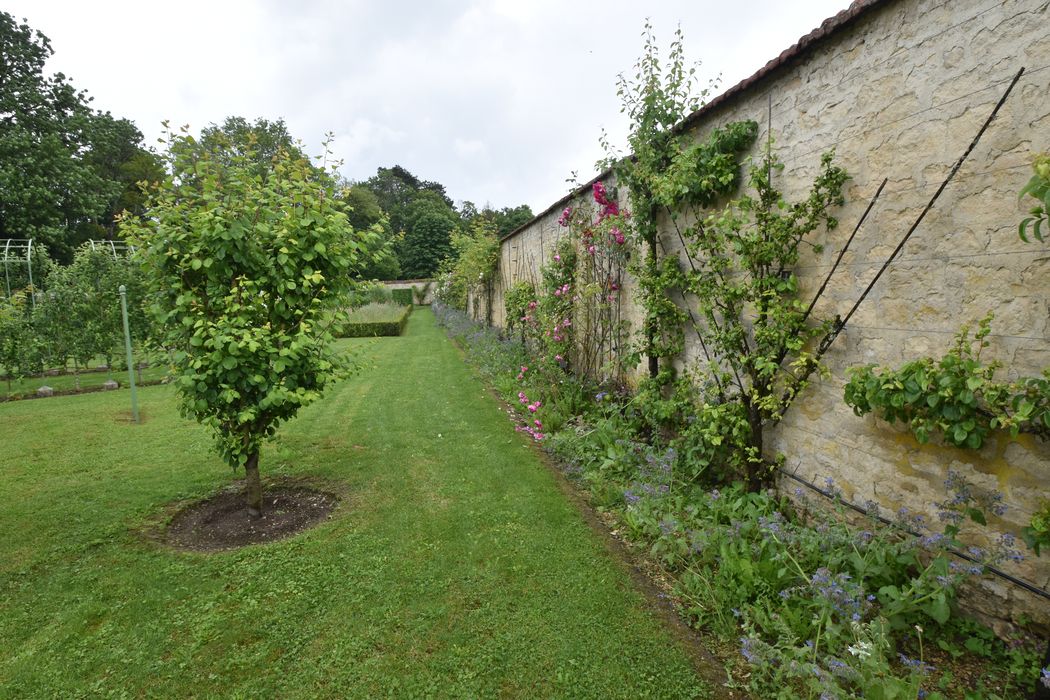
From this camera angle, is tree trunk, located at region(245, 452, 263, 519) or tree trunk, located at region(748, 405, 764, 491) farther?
tree trunk, located at region(245, 452, 263, 519)

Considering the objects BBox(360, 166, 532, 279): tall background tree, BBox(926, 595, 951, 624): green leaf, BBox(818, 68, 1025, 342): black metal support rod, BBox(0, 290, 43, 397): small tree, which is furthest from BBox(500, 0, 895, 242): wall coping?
BBox(360, 166, 532, 279): tall background tree

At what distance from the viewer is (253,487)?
370cm

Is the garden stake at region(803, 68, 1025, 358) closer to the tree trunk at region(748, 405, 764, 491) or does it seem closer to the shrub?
the tree trunk at region(748, 405, 764, 491)

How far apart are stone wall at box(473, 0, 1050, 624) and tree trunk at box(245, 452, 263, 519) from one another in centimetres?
387

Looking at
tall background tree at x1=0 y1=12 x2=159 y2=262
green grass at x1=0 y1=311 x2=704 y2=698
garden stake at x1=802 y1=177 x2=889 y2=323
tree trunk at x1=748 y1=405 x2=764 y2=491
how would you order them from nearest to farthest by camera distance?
1. green grass at x1=0 y1=311 x2=704 y2=698
2. garden stake at x1=802 y1=177 x2=889 y2=323
3. tree trunk at x1=748 y1=405 x2=764 y2=491
4. tall background tree at x1=0 y1=12 x2=159 y2=262

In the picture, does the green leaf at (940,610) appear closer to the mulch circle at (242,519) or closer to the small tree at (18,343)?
the mulch circle at (242,519)

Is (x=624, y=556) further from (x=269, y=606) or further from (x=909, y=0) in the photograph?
(x=909, y=0)

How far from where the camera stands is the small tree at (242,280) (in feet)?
10.2

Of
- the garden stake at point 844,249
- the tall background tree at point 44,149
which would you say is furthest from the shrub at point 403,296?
the garden stake at point 844,249

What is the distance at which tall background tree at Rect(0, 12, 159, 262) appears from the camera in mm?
19828

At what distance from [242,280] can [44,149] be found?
1065 inches

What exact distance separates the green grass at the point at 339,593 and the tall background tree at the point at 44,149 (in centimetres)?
2245

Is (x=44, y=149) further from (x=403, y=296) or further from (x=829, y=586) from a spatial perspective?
(x=829, y=586)

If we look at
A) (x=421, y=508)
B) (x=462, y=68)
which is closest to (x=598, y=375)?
(x=421, y=508)
